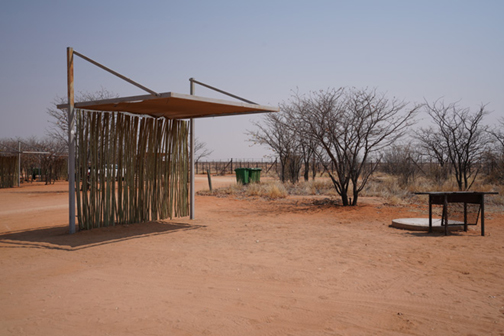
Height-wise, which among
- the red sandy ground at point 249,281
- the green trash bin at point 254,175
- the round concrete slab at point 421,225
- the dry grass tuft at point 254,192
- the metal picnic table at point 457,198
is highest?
the green trash bin at point 254,175

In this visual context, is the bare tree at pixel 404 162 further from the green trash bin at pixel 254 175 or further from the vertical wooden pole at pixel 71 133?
the vertical wooden pole at pixel 71 133

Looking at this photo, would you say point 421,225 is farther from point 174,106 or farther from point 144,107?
point 144,107

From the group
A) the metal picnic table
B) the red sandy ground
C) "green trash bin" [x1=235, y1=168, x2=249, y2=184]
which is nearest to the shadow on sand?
the red sandy ground

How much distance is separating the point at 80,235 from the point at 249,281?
4.53m

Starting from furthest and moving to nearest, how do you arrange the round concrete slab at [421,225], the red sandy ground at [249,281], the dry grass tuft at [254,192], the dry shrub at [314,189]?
the dry shrub at [314,189] < the dry grass tuft at [254,192] < the round concrete slab at [421,225] < the red sandy ground at [249,281]

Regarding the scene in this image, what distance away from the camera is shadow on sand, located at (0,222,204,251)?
7.20 meters

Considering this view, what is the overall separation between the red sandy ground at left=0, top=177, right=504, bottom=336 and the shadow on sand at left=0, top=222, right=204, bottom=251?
3cm

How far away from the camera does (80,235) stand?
26.5 feet

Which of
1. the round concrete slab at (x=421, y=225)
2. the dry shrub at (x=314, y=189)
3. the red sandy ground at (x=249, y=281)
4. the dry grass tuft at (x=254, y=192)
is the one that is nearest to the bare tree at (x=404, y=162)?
the dry shrub at (x=314, y=189)

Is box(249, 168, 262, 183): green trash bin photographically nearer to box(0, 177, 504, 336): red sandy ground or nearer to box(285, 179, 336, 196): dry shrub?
box(285, 179, 336, 196): dry shrub

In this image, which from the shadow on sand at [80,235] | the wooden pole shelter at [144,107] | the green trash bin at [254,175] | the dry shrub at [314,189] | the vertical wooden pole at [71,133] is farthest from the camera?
the green trash bin at [254,175]

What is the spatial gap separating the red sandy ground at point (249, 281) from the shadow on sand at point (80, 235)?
0.03 meters

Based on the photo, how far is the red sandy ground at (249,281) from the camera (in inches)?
146

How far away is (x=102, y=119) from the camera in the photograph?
28.3 ft
